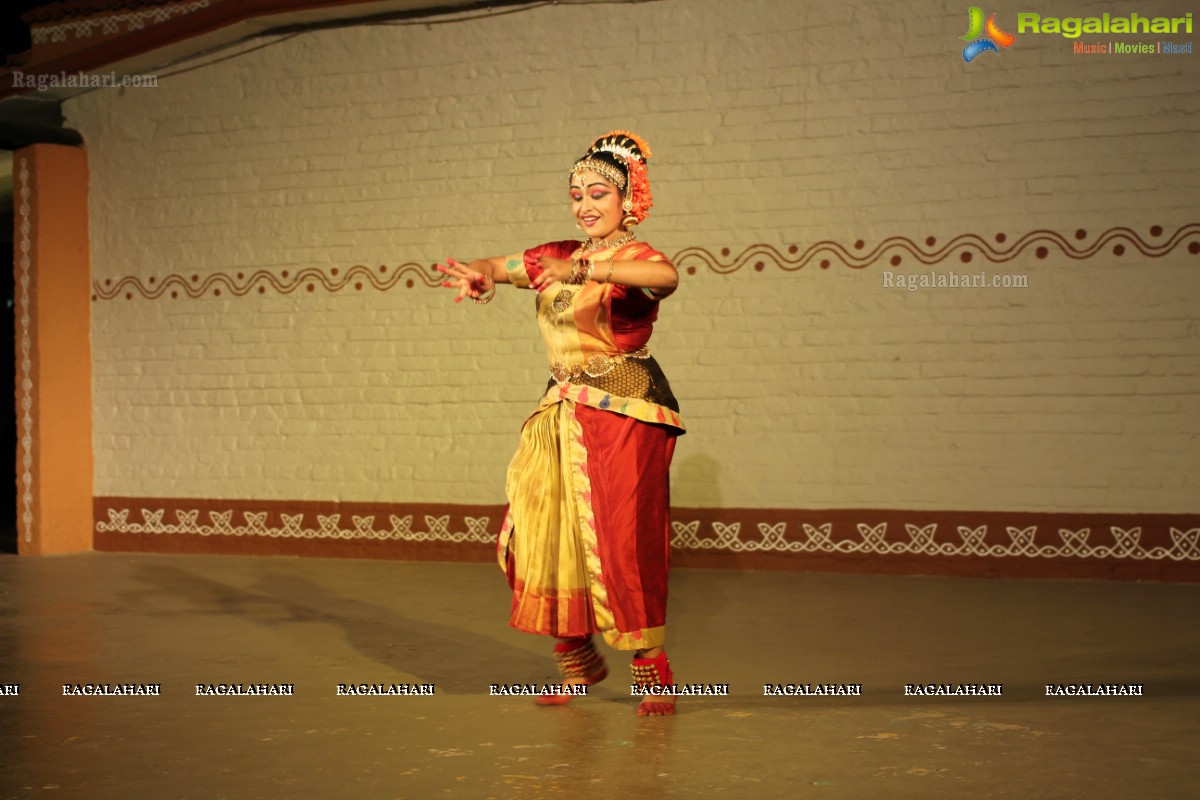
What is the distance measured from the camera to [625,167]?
398 centimetres

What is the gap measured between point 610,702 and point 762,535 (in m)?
3.31

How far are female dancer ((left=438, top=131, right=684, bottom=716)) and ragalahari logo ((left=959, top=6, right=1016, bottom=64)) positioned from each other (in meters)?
3.51

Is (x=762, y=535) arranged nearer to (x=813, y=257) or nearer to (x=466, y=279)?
(x=813, y=257)

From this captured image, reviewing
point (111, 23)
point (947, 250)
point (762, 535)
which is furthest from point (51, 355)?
point (947, 250)

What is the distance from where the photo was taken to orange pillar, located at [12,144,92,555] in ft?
28.2

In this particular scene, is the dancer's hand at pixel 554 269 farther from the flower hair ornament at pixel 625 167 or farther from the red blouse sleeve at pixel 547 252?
the flower hair ornament at pixel 625 167

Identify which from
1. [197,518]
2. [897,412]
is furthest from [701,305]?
[197,518]

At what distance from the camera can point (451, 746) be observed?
3461 millimetres

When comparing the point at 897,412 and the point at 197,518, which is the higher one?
the point at 897,412

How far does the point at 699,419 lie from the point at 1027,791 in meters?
4.52

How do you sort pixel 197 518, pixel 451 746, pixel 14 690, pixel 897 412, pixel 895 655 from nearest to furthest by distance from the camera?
pixel 451 746 → pixel 14 690 → pixel 895 655 → pixel 897 412 → pixel 197 518

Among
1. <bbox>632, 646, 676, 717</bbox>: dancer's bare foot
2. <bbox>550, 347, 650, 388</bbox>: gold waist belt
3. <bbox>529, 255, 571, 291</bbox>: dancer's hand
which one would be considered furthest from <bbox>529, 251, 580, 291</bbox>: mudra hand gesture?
<bbox>632, 646, 676, 717</bbox>: dancer's bare foot

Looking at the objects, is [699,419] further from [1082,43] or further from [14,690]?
[14,690]

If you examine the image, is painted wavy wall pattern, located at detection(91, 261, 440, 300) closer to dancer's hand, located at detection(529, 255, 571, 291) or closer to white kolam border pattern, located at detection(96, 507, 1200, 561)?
white kolam border pattern, located at detection(96, 507, 1200, 561)
